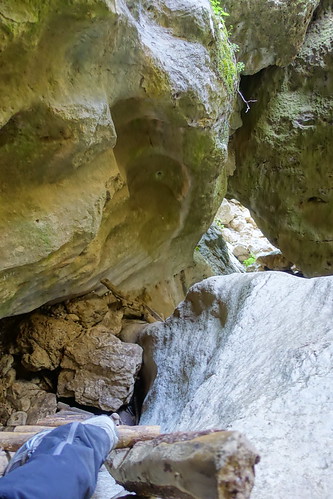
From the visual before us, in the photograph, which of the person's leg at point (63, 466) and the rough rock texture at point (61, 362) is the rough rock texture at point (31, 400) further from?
the person's leg at point (63, 466)

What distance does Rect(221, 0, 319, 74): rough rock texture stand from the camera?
6043 millimetres

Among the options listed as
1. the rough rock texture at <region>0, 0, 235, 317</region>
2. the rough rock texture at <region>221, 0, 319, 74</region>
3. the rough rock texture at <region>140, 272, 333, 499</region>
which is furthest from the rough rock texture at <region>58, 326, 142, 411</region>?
the rough rock texture at <region>221, 0, 319, 74</region>

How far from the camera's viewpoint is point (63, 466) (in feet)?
4.43

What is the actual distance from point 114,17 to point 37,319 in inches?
137

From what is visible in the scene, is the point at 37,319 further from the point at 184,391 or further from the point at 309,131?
the point at 309,131

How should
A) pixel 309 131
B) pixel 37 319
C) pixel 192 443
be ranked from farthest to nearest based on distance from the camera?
1. pixel 309 131
2. pixel 37 319
3. pixel 192 443

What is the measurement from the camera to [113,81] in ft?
10.5

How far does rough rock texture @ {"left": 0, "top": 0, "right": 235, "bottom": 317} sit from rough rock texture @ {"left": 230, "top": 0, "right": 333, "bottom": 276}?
8.62 ft

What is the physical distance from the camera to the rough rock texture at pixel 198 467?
1143 millimetres

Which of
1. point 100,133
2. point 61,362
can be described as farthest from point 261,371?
point 61,362

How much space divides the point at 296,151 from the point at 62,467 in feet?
22.4

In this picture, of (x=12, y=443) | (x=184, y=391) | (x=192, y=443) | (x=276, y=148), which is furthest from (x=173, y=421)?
(x=276, y=148)

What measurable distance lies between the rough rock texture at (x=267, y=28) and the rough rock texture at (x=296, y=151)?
0.53 metres

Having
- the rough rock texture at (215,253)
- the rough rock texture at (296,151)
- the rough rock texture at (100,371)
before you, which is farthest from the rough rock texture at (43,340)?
the rough rock texture at (296,151)
